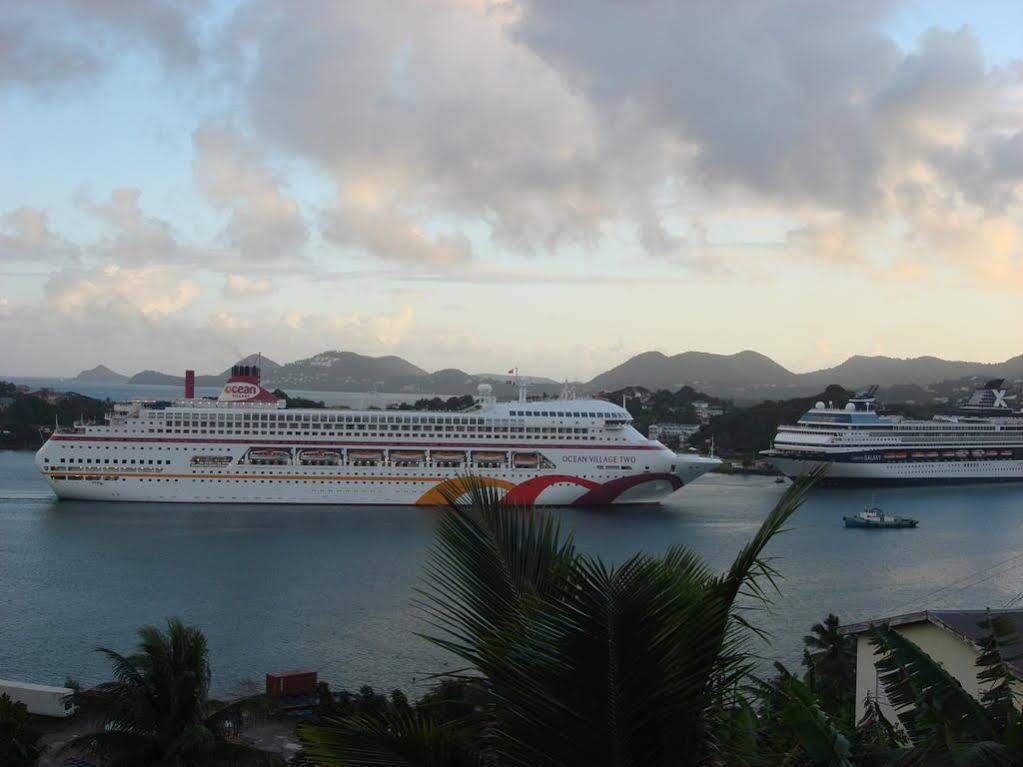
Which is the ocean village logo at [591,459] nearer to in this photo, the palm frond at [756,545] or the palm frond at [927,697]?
the palm frond at [927,697]

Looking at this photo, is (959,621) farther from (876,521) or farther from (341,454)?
(341,454)

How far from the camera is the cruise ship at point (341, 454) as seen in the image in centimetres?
2602

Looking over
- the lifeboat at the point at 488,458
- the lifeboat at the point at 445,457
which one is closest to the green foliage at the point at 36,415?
the lifeboat at the point at 445,457

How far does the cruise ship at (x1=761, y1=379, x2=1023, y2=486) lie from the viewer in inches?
1407

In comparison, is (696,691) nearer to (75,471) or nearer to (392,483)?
(392,483)

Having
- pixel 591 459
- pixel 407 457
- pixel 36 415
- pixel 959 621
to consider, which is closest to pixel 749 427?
pixel 591 459

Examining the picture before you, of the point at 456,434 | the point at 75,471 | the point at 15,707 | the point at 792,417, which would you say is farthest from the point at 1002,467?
the point at 15,707

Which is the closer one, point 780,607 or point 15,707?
point 15,707

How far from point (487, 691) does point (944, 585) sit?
704 inches

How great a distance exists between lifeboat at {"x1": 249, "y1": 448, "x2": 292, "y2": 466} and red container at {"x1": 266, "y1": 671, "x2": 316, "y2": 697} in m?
15.1

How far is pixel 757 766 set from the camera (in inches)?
82.9

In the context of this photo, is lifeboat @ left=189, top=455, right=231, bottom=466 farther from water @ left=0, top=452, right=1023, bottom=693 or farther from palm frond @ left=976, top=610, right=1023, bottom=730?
palm frond @ left=976, top=610, right=1023, bottom=730

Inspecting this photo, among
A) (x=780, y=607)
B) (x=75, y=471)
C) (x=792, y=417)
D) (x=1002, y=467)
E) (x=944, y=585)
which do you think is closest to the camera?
(x=780, y=607)

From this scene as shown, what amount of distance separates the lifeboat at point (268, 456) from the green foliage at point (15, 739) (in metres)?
17.7
